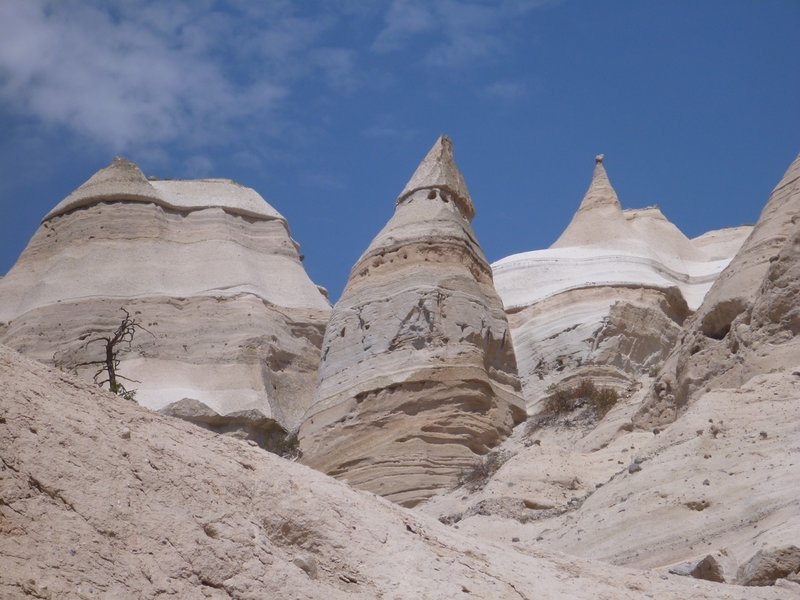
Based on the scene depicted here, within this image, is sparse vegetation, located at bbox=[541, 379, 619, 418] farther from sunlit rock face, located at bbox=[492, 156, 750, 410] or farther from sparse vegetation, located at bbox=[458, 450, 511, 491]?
sparse vegetation, located at bbox=[458, 450, 511, 491]

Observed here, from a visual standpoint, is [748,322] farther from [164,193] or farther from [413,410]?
[164,193]

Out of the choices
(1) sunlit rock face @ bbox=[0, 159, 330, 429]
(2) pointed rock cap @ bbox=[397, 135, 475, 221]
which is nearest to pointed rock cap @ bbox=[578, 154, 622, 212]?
(1) sunlit rock face @ bbox=[0, 159, 330, 429]

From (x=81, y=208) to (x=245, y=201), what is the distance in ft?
17.4

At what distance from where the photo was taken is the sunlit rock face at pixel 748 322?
19.8 meters

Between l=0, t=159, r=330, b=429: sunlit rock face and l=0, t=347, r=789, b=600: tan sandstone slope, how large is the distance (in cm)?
2727

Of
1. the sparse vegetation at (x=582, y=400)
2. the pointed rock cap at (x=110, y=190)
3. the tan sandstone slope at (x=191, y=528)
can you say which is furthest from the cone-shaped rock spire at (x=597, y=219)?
the tan sandstone slope at (x=191, y=528)

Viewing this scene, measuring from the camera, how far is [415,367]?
28.8 m

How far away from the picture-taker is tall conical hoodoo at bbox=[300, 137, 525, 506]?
27.3m

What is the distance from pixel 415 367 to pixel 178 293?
1573 centimetres

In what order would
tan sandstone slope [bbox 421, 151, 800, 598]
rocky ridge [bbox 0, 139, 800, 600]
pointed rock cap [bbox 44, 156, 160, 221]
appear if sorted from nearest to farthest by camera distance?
rocky ridge [bbox 0, 139, 800, 600]
tan sandstone slope [bbox 421, 151, 800, 598]
pointed rock cap [bbox 44, 156, 160, 221]

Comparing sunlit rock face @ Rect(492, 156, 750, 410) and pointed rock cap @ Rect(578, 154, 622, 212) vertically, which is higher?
pointed rock cap @ Rect(578, 154, 622, 212)

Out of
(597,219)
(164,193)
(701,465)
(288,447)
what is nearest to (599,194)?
(597,219)

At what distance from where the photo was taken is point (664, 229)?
174 feet

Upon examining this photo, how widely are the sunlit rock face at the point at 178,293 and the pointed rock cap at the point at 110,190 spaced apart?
0.04 metres
